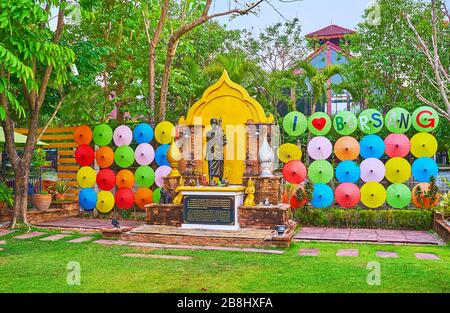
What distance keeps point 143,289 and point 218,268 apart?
5.53 ft

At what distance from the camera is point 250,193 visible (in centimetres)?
1133

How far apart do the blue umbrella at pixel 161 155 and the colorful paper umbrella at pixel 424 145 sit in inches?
255

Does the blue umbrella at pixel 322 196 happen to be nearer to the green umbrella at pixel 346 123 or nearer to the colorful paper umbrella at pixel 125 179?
the green umbrella at pixel 346 123

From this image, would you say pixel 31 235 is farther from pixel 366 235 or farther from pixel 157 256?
pixel 366 235

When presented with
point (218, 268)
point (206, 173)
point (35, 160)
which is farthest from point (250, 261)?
point (35, 160)

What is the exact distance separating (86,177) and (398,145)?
8783 mm

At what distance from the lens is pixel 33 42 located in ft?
32.0

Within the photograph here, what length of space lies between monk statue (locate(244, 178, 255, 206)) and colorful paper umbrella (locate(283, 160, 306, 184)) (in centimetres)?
162

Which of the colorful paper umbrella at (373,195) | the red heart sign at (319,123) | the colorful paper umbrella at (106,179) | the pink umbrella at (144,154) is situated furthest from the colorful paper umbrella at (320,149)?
the colorful paper umbrella at (106,179)

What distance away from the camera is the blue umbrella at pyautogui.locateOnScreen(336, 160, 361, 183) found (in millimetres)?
12391

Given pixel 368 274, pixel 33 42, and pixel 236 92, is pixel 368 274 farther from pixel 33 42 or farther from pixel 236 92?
pixel 33 42

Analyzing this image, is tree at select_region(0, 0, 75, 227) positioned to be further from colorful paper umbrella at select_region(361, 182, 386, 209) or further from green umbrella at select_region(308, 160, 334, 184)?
colorful paper umbrella at select_region(361, 182, 386, 209)

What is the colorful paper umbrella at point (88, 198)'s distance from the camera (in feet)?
46.3

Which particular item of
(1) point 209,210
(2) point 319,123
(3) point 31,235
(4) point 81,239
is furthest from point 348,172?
(3) point 31,235
